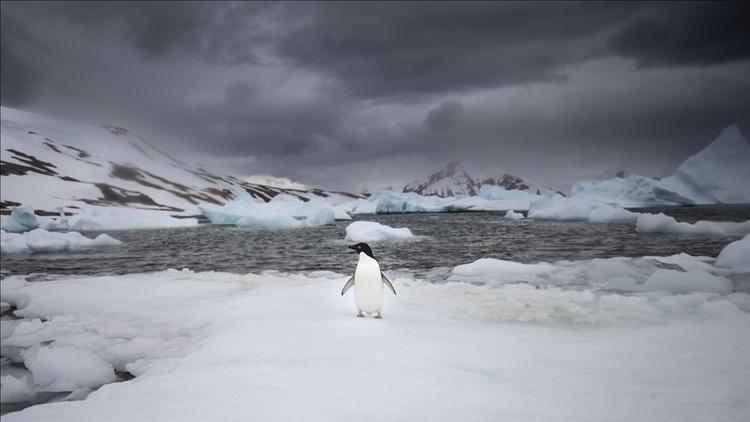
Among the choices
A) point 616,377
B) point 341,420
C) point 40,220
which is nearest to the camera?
point 341,420

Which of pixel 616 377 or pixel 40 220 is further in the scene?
pixel 40 220

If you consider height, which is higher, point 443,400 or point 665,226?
point 665,226

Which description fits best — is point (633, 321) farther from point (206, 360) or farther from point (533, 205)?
point (533, 205)

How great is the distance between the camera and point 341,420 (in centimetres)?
320

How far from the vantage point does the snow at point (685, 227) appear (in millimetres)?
25703

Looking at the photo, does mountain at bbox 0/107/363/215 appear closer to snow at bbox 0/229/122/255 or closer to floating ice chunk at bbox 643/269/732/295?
snow at bbox 0/229/122/255

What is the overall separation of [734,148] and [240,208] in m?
57.0

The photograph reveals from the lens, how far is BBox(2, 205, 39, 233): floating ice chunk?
125 ft

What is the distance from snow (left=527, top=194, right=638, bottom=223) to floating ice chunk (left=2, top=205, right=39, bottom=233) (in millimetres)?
51533

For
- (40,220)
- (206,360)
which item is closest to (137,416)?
(206,360)

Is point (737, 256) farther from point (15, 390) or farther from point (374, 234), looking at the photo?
point (374, 234)

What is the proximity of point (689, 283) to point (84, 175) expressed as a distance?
142 m

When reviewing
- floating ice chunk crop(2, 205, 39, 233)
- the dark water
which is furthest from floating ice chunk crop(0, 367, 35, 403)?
floating ice chunk crop(2, 205, 39, 233)

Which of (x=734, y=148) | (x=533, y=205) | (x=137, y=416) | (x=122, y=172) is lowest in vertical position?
(x=137, y=416)
